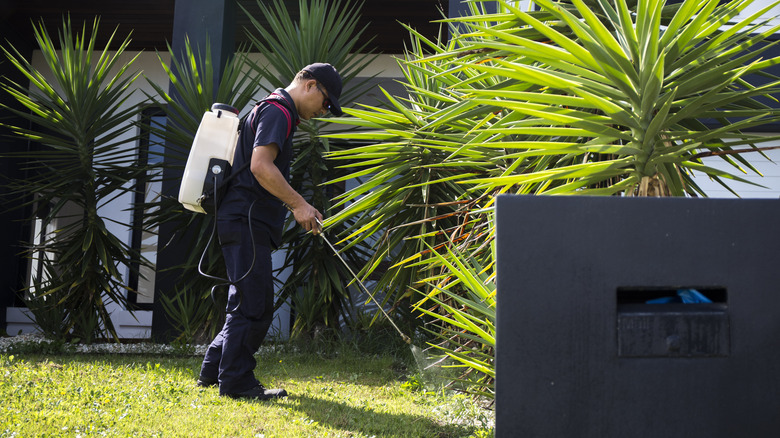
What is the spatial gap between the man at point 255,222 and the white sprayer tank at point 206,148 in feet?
0.22

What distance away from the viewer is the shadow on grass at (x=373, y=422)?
7.27 feet

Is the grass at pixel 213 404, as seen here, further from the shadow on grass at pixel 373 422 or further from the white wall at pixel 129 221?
the white wall at pixel 129 221

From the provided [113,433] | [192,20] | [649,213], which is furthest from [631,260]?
[192,20]

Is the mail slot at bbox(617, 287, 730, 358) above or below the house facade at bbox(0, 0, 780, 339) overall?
below

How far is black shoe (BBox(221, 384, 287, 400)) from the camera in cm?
266

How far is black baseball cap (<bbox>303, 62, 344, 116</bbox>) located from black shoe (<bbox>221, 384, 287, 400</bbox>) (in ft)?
4.29

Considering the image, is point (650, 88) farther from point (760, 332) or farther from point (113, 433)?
point (113, 433)

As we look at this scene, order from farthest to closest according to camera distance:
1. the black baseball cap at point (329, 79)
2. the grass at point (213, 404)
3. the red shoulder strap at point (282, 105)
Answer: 1. the black baseball cap at point (329, 79)
2. the red shoulder strap at point (282, 105)
3. the grass at point (213, 404)

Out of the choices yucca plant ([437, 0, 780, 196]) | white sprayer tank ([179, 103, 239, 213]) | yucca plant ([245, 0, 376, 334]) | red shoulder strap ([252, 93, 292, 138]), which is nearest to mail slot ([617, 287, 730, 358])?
yucca plant ([437, 0, 780, 196])

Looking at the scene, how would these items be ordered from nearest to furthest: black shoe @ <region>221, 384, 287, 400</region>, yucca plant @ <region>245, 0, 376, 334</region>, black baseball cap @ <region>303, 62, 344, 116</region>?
black shoe @ <region>221, 384, 287, 400</region>
black baseball cap @ <region>303, 62, 344, 116</region>
yucca plant @ <region>245, 0, 376, 334</region>

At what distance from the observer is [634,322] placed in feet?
3.51

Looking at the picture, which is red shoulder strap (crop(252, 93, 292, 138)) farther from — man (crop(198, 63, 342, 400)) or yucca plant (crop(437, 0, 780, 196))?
yucca plant (crop(437, 0, 780, 196))

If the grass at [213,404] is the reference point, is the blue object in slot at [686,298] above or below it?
above

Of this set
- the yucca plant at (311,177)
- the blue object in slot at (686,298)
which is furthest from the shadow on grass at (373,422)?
the yucca plant at (311,177)
